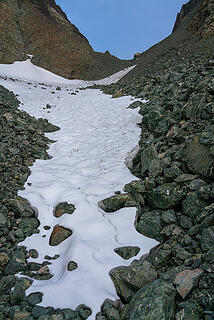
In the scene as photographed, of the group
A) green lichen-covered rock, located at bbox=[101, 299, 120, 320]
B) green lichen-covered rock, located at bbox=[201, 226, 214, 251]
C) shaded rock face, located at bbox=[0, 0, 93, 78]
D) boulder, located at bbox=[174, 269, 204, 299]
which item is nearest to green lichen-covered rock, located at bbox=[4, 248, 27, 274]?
green lichen-covered rock, located at bbox=[101, 299, 120, 320]

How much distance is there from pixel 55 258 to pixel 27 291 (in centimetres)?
86

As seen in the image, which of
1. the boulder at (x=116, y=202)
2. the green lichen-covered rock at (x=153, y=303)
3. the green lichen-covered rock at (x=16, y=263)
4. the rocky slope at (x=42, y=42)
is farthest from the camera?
the rocky slope at (x=42, y=42)

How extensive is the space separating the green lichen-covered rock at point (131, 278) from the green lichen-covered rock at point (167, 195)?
5.13ft

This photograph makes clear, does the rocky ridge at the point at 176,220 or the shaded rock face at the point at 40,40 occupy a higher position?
the shaded rock face at the point at 40,40

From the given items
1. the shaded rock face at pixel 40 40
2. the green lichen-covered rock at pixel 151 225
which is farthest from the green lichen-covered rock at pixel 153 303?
the shaded rock face at pixel 40 40

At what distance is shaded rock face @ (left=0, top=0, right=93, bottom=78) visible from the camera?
122ft

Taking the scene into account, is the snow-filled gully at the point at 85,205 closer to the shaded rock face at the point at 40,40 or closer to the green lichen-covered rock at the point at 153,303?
the green lichen-covered rock at the point at 153,303

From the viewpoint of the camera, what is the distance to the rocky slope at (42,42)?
37188 mm

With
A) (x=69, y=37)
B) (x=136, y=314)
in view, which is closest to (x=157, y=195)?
(x=136, y=314)

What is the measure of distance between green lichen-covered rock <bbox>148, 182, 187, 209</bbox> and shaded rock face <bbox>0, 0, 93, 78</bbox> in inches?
1445

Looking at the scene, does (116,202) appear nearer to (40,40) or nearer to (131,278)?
(131,278)

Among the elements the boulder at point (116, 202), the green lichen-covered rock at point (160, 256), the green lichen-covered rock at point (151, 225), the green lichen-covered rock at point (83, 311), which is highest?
the boulder at point (116, 202)

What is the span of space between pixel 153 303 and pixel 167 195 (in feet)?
7.98

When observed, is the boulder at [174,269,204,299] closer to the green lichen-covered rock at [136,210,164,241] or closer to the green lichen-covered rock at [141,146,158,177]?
the green lichen-covered rock at [136,210,164,241]
